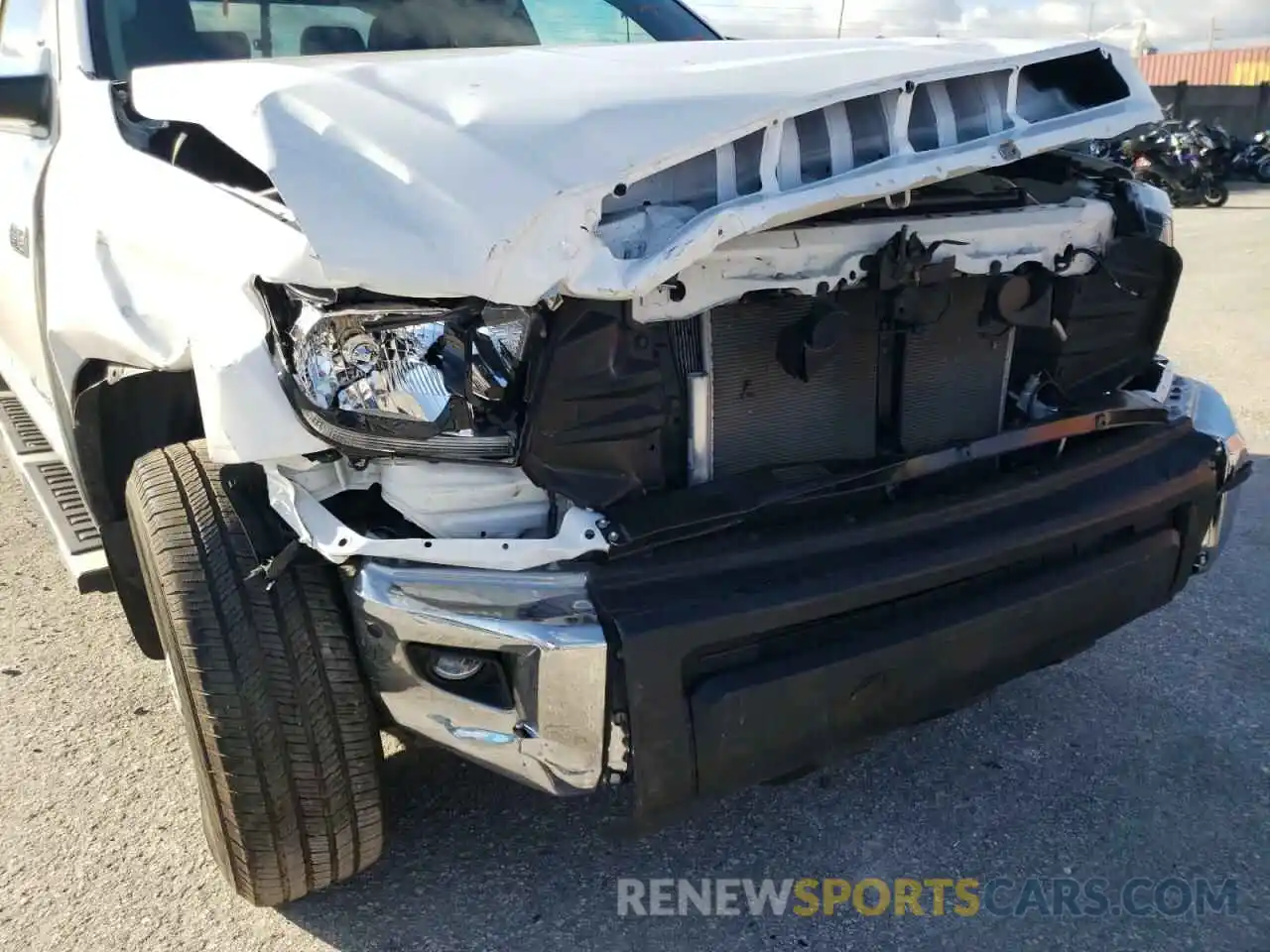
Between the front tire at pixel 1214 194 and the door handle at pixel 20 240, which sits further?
the front tire at pixel 1214 194

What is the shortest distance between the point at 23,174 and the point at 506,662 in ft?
6.74

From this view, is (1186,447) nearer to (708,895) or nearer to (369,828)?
(708,895)

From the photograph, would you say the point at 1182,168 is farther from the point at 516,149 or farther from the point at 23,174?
the point at 516,149

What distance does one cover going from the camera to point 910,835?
2490 mm

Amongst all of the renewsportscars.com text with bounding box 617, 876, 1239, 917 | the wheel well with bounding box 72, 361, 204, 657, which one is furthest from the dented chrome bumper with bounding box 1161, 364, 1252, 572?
the wheel well with bounding box 72, 361, 204, 657

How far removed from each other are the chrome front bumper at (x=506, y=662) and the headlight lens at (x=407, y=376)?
22cm

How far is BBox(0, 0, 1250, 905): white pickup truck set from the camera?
1797 millimetres

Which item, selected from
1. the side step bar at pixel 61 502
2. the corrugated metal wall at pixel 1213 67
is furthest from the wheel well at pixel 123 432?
the corrugated metal wall at pixel 1213 67

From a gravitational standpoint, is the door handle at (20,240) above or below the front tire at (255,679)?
above

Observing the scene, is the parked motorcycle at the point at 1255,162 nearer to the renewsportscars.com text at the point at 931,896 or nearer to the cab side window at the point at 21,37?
the renewsportscars.com text at the point at 931,896

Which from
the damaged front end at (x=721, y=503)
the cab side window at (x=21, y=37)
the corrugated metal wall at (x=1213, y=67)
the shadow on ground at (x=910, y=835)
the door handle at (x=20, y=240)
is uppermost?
the cab side window at (x=21, y=37)

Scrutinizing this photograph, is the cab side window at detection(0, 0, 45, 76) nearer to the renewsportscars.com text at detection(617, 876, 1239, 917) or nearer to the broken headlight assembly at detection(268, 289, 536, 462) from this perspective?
the broken headlight assembly at detection(268, 289, 536, 462)

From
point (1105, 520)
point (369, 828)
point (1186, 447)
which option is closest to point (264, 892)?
point (369, 828)

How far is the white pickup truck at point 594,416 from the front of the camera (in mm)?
1797
